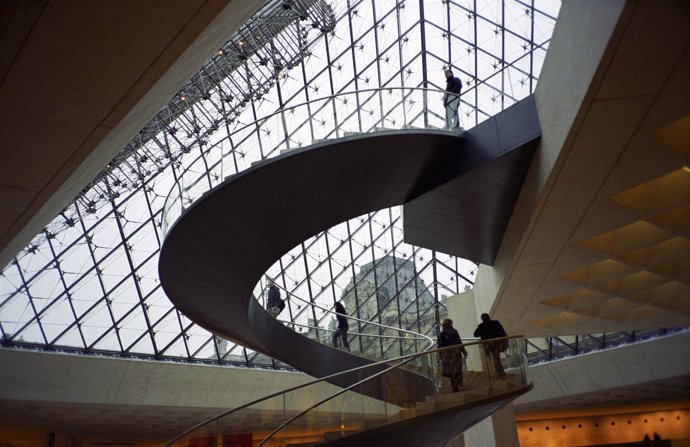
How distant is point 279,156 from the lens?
528 inches

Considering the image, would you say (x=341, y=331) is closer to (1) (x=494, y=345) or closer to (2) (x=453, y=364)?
(2) (x=453, y=364)

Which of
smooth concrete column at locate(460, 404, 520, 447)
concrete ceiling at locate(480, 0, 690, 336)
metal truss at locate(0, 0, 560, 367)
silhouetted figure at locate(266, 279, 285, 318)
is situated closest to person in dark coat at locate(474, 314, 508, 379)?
concrete ceiling at locate(480, 0, 690, 336)

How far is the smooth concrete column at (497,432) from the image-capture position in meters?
23.9

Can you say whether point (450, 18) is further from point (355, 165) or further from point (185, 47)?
point (185, 47)

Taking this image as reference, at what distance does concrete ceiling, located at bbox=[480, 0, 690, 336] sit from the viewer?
9.41 m

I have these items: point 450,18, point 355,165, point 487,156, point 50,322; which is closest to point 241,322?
point 355,165

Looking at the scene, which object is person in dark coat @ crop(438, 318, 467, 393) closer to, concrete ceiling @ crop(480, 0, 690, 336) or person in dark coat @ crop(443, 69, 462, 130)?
concrete ceiling @ crop(480, 0, 690, 336)

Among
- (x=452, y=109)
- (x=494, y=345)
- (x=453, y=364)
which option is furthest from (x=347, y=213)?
(x=494, y=345)

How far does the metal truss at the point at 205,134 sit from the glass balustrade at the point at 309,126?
10744 mm

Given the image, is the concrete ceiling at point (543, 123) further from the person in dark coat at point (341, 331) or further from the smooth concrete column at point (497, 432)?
the smooth concrete column at point (497, 432)

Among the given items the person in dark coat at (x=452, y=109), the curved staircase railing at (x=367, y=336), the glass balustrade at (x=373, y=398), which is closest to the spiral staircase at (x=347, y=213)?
the glass balustrade at (x=373, y=398)

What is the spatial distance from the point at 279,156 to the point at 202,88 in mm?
14580

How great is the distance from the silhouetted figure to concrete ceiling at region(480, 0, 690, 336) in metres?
7.40

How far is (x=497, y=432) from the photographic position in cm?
2400
